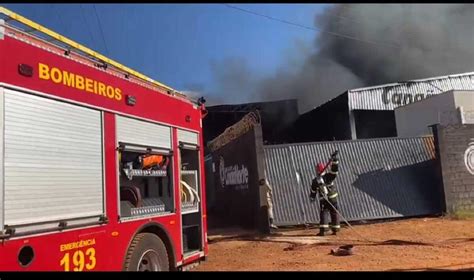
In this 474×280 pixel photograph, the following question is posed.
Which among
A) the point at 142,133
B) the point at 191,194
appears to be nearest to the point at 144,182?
the point at 142,133

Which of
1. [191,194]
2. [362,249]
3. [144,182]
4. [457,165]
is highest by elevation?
[457,165]

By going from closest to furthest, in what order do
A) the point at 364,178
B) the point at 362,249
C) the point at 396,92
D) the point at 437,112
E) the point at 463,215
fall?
the point at 362,249
the point at 463,215
the point at 364,178
the point at 437,112
the point at 396,92

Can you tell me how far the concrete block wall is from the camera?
47.3 feet

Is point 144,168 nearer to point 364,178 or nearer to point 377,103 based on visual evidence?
point 364,178

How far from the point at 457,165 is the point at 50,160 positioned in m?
13.1

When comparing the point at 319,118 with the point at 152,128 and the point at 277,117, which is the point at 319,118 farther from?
the point at 152,128

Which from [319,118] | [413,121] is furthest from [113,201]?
[319,118]

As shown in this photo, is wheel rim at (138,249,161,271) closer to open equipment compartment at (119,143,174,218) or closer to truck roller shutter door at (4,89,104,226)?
open equipment compartment at (119,143,174,218)

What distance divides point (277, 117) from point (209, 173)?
12.4 metres

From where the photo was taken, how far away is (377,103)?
98.5ft

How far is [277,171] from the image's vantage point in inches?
572

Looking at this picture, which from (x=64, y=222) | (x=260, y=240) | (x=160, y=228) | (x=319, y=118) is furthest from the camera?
(x=319, y=118)

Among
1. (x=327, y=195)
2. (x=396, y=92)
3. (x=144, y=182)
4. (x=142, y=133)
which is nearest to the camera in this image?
(x=142, y=133)

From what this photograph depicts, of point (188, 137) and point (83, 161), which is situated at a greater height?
point (188, 137)
